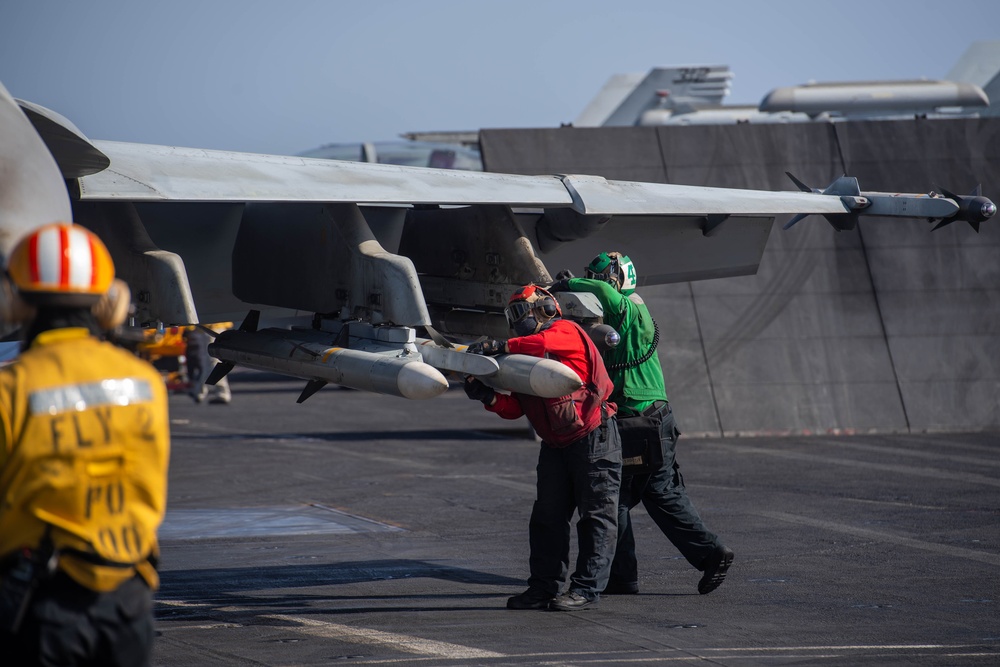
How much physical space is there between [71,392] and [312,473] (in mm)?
11824

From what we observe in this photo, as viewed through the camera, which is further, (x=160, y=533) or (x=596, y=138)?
(x=596, y=138)

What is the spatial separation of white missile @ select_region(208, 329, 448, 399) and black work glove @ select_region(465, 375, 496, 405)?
39 centimetres

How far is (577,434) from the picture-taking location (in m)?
8.20

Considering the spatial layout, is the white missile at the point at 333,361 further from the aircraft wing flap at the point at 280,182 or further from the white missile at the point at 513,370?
the aircraft wing flap at the point at 280,182

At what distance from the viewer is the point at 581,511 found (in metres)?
8.27

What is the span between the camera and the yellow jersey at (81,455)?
366cm

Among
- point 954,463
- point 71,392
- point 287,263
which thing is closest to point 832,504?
→ point 954,463

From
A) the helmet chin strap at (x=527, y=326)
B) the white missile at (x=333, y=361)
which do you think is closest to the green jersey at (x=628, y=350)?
the helmet chin strap at (x=527, y=326)

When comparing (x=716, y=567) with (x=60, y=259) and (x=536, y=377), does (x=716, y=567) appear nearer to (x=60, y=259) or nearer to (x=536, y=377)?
(x=536, y=377)

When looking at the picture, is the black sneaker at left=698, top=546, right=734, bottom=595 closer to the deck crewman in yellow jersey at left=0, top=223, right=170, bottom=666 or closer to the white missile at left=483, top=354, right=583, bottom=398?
the white missile at left=483, top=354, right=583, bottom=398

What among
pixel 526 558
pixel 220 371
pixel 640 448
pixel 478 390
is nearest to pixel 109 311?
pixel 478 390

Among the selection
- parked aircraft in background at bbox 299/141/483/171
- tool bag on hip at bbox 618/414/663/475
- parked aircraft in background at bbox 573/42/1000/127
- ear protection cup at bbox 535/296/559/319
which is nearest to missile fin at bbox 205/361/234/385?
ear protection cup at bbox 535/296/559/319

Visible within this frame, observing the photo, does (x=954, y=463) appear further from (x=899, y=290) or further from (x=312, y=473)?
(x=312, y=473)

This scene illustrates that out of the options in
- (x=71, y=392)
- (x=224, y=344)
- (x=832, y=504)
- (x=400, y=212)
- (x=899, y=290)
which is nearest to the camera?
(x=71, y=392)
